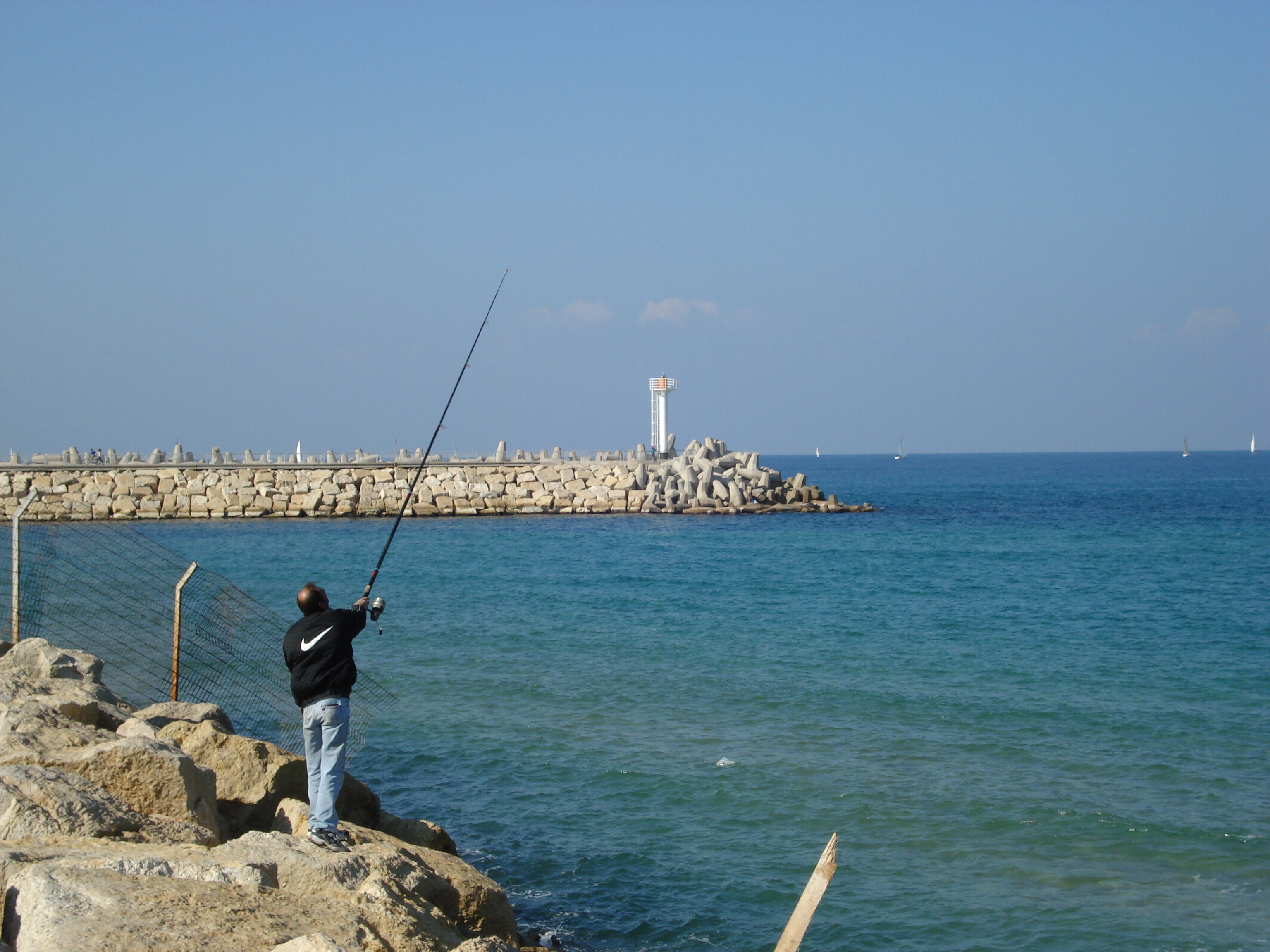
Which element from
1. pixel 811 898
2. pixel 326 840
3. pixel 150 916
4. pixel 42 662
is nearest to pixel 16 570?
pixel 42 662

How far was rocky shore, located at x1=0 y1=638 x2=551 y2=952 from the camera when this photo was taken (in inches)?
130

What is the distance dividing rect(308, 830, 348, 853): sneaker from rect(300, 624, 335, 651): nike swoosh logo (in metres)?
0.86

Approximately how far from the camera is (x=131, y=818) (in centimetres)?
449

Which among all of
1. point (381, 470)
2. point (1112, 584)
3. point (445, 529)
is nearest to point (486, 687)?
point (1112, 584)

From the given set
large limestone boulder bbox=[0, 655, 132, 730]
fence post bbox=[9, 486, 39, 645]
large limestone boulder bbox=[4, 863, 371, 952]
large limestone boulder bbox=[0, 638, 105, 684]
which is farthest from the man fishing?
fence post bbox=[9, 486, 39, 645]

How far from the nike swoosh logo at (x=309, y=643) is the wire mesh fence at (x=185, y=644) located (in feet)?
11.3

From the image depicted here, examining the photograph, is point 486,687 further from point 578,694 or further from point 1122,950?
point 1122,950

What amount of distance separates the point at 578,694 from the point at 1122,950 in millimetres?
7072

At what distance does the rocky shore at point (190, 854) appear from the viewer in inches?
130

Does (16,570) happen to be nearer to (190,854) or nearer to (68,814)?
(68,814)

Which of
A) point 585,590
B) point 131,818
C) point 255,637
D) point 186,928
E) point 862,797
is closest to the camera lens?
point 186,928

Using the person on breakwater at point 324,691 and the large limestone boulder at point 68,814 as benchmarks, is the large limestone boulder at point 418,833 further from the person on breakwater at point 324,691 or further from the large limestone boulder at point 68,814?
the large limestone boulder at point 68,814

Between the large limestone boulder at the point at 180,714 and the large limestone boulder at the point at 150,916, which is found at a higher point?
the large limestone boulder at the point at 150,916

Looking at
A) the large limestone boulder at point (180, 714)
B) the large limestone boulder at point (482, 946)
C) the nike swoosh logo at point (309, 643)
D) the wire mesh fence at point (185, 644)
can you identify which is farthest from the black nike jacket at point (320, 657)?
the wire mesh fence at point (185, 644)
